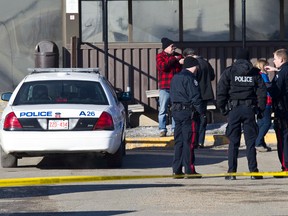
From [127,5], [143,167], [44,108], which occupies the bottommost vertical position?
[143,167]

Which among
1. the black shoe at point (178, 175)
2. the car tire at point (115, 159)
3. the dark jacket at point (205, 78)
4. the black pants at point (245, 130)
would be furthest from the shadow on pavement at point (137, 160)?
the black pants at point (245, 130)

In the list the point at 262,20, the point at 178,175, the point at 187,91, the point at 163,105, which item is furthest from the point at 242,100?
the point at 262,20

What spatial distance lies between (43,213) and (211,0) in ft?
40.0

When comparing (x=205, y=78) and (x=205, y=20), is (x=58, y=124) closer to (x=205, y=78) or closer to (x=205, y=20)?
(x=205, y=78)

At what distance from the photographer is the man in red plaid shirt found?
59.6ft

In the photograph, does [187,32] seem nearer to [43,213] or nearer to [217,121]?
[217,121]

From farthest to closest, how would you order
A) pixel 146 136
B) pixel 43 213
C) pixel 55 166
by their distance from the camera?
pixel 146 136
pixel 55 166
pixel 43 213

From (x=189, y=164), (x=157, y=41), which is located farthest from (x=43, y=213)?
(x=157, y=41)

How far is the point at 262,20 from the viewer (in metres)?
22.2

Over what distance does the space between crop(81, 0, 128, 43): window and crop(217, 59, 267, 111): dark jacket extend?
853cm

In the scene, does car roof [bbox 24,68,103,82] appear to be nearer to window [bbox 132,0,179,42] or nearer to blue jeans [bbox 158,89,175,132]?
blue jeans [bbox 158,89,175,132]

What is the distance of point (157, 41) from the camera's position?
72.2 feet

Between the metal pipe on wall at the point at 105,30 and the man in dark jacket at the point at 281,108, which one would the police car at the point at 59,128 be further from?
the metal pipe on wall at the point at 105,30


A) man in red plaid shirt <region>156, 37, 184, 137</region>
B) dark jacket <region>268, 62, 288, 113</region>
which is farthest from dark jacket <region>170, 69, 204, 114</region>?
man in red plaid shirt <region>156, 37, 184, 137</region>
